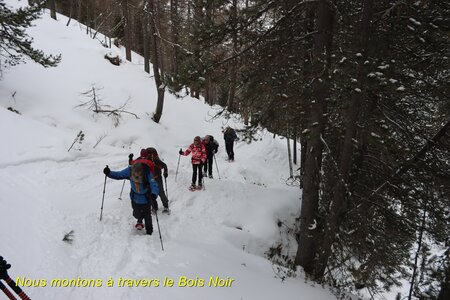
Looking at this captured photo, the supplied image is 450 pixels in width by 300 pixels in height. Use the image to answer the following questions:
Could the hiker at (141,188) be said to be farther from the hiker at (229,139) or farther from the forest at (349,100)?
the hiker at (229,139)

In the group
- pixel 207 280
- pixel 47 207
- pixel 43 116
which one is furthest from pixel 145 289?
pixel 43 116

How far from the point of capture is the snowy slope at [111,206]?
5.72 meters

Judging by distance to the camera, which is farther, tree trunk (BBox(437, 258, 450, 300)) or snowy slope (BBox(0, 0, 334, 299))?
tree trunk (BBox(437, 258, 450, 300))

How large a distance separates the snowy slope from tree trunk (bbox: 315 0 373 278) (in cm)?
97

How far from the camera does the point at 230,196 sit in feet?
34.6

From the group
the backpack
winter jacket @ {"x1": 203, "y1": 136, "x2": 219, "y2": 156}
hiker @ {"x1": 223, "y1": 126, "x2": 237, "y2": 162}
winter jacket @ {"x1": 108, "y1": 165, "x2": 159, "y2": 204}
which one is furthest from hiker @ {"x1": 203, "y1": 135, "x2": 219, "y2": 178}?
the backpack

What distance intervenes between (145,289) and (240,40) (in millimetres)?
5670

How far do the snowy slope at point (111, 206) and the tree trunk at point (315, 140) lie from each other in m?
1.09

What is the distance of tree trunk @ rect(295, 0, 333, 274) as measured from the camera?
641cm

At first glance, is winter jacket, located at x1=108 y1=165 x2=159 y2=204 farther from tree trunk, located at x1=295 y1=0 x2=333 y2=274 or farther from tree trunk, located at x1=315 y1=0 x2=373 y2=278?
tree trunk, located at x1=315 y1=0 x2=373 y2=278

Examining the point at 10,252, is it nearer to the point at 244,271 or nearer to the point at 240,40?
the point at 244,271

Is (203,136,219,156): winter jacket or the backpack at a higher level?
(203,136,219,156): winter jacket

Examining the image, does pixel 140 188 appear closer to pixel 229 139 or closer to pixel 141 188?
pixel 141 188

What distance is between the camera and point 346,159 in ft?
22.5
